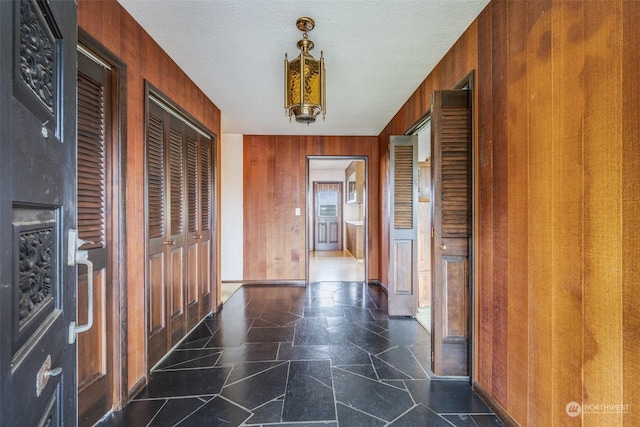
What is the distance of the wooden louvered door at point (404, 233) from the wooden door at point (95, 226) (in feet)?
8.62

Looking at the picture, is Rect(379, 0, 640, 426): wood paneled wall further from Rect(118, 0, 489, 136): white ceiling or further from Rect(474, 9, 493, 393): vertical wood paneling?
Rect(118, 0, 489, 136): white ceiling

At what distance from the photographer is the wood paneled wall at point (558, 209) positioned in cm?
104

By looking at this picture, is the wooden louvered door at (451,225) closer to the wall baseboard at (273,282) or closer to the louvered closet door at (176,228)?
the louvered closet door at (176,228)

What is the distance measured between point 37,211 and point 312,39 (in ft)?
6.60

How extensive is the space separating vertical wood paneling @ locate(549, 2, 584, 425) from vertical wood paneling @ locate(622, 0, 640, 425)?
0.17 metres

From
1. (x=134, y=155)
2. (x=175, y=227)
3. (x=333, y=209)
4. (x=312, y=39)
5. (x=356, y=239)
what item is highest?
(x=312, y=39)

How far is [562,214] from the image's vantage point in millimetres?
1287

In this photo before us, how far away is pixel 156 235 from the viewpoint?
7.52ft

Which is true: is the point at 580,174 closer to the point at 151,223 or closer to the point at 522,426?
the point at 522,426

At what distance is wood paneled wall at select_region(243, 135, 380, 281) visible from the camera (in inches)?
191

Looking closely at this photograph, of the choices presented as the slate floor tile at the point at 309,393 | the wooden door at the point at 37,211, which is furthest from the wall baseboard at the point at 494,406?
the wooden door at the point at 37,211

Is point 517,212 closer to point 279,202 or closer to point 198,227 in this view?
point 198,227

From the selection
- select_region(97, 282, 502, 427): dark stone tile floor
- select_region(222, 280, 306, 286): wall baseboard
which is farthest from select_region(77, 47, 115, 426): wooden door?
select_region(222, 280, 306, 286): wall baseboard

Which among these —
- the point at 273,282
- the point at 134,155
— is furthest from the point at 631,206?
the point at 273,282
